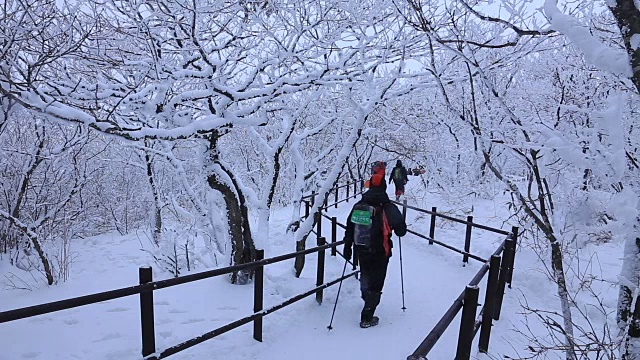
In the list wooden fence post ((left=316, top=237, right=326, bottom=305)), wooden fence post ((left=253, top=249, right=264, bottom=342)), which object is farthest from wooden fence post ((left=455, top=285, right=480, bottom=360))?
wooden fence post ((left=316, top=237, right=326, bottom=305))

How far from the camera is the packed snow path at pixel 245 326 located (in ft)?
13.2

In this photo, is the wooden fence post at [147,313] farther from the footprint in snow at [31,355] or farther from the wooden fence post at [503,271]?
the wooden fence post at [503,271]

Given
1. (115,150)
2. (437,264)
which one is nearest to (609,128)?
(437,264)

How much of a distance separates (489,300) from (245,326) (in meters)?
2.79

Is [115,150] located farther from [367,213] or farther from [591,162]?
[591,162]

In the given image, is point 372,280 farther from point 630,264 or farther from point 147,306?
point 630,264

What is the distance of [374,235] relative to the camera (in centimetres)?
472

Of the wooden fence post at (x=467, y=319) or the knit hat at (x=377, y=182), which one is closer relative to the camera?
the wooden fence post at (x=467, y=319)

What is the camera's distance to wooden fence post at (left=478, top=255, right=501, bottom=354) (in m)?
3.67

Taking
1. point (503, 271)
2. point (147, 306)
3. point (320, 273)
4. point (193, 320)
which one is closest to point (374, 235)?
point (320, 273)

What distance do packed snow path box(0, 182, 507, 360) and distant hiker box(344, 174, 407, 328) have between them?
1.41ft

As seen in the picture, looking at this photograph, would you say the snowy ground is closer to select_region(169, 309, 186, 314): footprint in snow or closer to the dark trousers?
select_region(169, 309, 186, 314): footprint in snow

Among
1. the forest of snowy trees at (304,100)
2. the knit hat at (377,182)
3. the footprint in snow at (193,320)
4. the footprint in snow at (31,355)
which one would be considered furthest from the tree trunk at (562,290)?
the footprint in snow at (31,355)

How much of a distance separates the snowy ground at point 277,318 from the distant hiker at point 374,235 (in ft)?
1.41
